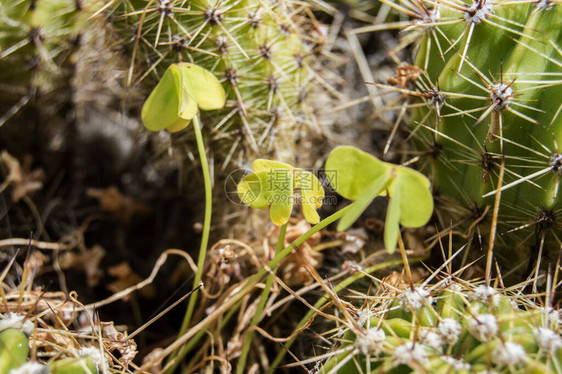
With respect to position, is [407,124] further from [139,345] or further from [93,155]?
[93,155]

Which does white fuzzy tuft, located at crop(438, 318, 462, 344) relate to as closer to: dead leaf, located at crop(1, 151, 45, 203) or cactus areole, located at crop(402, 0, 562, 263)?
cactus areole, located at crop(402, 0, 562, 263)

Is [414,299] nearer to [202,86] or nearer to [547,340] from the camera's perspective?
[547,340]

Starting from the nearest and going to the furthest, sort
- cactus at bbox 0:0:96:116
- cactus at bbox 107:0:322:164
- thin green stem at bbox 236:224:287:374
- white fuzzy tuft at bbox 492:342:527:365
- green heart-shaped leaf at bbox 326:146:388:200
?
white fuzzy tuft at bbox 492:342:527:365, green heart-shaped leaf at bbox 326:146:388:200, thin green stem at bbox 236:224:287:374, cactus at bbox 107:0:322:164, cactus at bbox 0:0:96:116

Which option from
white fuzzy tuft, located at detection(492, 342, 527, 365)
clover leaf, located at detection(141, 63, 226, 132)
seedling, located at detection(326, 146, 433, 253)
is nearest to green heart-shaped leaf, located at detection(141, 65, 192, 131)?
clover leaf, located at detection(141, 63, 226, 132)

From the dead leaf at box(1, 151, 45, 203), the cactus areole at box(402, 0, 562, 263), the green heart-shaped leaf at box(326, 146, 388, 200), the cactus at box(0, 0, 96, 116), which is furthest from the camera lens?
the dead leaf at box(1, 151, 45, 203)

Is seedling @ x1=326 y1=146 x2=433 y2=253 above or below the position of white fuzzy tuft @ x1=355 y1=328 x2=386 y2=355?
above

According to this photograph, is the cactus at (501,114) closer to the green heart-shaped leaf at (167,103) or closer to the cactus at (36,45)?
the green heart-shaped leaf at (167,103)
